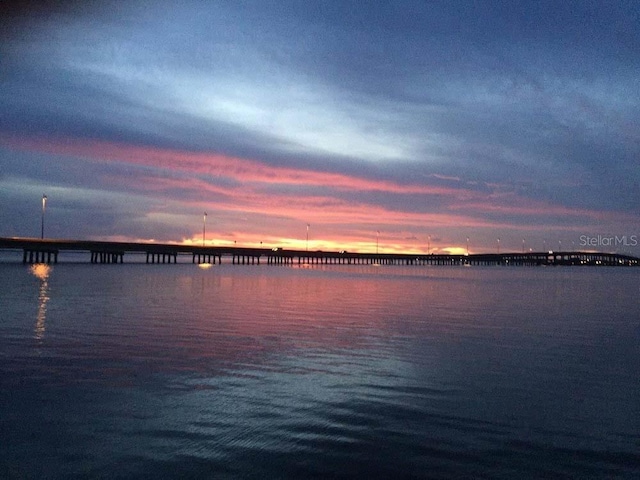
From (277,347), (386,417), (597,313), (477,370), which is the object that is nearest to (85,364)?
(277,347)

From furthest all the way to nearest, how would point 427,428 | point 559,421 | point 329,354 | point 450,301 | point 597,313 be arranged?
point 450,301 < point 597,313 < point 329,354 < point 559,421 < point 427,428

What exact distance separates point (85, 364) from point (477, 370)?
10.3m

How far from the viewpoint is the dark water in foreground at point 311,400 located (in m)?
9.05

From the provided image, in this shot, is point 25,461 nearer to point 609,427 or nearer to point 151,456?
point 151,456

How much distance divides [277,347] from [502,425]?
384 inches

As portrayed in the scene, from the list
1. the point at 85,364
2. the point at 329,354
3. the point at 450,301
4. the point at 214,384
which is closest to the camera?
the point at 214,384

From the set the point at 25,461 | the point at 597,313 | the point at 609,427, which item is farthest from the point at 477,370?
A: the point at 597,313

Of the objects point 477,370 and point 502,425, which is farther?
point 477,370

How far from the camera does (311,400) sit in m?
12.7

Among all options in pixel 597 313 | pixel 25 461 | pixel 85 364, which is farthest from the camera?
pixel 597 313

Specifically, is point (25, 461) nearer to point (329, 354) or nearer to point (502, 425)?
point (502, 425)

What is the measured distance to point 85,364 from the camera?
16.0m

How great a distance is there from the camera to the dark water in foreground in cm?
905

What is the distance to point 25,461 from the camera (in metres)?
8.73
